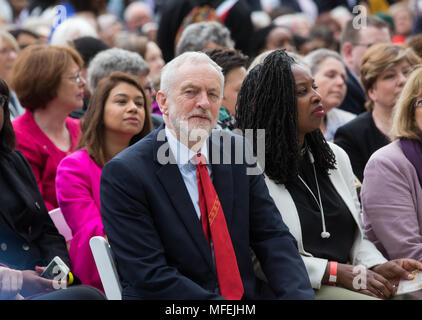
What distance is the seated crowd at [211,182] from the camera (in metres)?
3.14

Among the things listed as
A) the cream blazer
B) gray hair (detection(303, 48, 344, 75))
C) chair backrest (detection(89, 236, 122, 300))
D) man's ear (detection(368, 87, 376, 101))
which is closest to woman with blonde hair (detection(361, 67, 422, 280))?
the cream blazer

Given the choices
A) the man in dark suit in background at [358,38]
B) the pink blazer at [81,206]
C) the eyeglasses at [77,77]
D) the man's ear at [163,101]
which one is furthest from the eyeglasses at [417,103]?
the man in dark suit in background at [358,38]

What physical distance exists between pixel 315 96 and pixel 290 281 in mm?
1122

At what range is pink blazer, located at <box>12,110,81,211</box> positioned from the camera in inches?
187

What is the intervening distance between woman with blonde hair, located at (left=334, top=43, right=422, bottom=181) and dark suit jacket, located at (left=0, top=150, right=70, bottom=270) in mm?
2180

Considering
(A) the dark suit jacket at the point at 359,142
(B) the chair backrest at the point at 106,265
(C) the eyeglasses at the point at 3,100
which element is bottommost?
(B) the chair backrest at the point at 106,265

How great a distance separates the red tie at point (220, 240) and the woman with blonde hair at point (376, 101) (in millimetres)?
1945

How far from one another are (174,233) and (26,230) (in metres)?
1.15

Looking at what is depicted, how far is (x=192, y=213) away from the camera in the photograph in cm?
317

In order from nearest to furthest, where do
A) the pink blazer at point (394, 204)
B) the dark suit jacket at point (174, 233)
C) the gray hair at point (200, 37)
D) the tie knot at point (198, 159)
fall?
the dark suit jacket at point (174, 233), the tie knot at point (198, 159), the pink blazer at point (394, 204), the gray hair at point (200, 37)

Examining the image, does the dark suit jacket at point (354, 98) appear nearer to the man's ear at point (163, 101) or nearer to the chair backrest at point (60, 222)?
the chair backrest at point (60, 222)

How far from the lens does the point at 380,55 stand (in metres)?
5.37

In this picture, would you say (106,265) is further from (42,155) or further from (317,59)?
(317,59)
